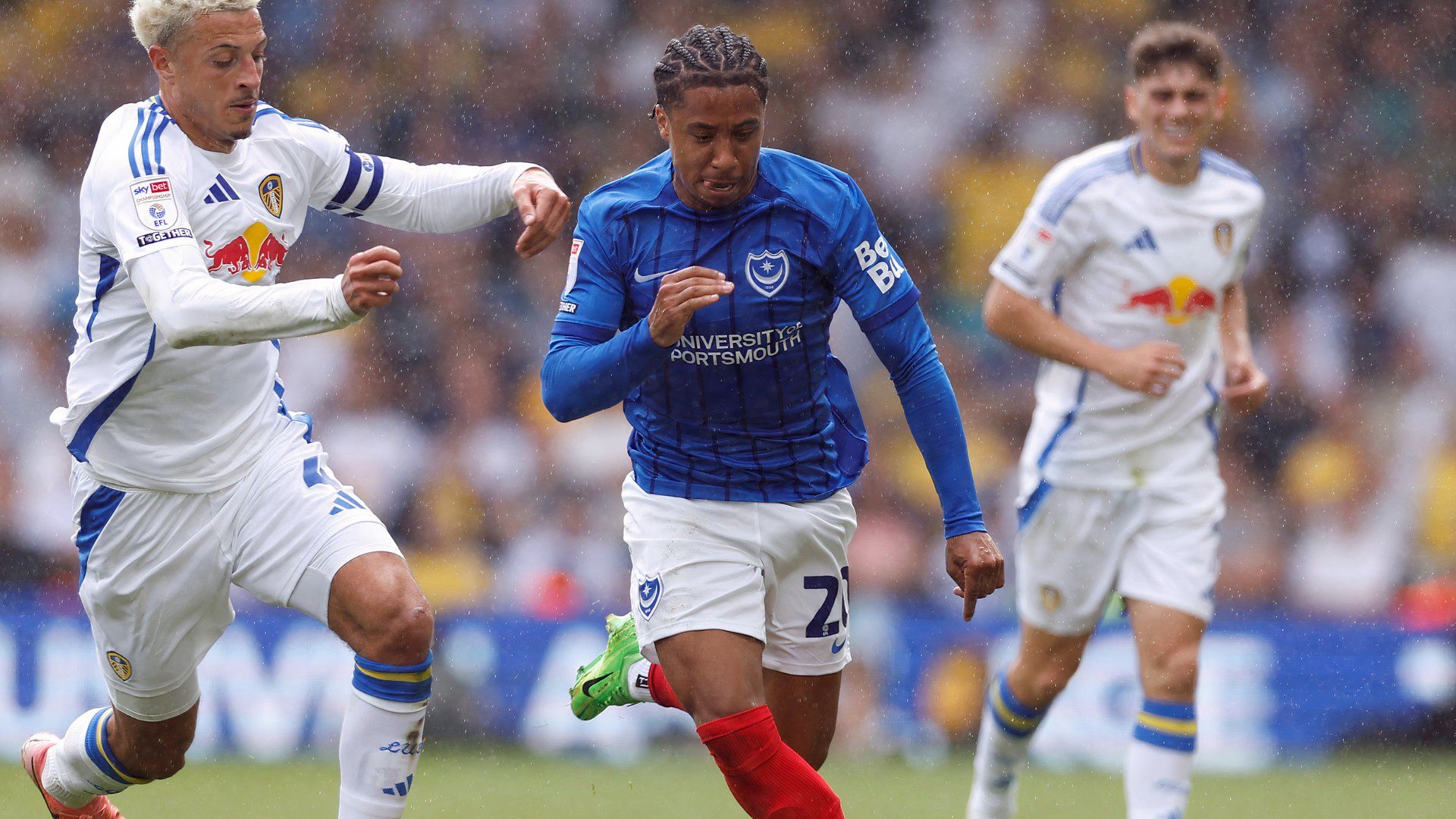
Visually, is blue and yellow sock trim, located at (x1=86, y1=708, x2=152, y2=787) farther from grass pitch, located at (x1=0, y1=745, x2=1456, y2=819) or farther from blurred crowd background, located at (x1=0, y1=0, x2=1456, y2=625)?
blurred crowd background, located at (x1=0, y1=0, x2=1456, y2=625)

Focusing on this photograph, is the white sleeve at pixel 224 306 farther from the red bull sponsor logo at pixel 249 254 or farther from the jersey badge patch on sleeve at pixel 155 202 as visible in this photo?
the red bull sponsor logo at pixel 249 254

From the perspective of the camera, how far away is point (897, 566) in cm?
880

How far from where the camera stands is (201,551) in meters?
4.52

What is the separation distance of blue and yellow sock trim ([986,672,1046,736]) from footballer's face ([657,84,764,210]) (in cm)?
210

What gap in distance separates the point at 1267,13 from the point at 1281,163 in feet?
4.05

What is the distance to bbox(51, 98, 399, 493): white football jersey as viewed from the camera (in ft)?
14.1

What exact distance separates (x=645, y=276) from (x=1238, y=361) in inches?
91.1

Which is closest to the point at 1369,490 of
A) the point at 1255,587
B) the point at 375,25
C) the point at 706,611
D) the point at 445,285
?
the point at 1255,587

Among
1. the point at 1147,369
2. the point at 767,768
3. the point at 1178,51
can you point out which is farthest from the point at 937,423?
the point at 1178,51

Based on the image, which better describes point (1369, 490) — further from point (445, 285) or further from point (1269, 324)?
point (445, 285)


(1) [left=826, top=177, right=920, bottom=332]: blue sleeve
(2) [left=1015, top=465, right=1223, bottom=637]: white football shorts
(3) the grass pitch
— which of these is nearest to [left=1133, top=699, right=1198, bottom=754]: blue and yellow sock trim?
(2) [left=1015, top=465, right=1223, bottom=637]: white football shorts

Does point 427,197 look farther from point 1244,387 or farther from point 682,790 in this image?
point 682,790

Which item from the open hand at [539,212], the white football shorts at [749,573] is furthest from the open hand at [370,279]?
the white football shorts at [749,573]

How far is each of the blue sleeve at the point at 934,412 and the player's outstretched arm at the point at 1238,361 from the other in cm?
152
